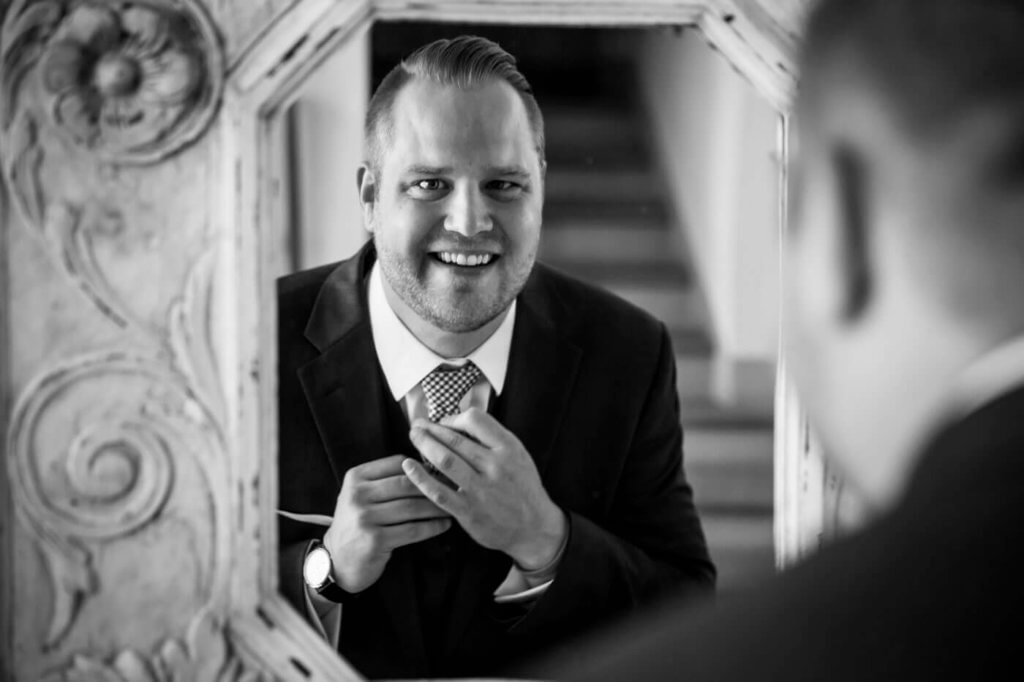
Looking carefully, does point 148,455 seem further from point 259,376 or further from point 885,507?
point 885,507

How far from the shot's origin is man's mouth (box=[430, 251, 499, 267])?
141 cm

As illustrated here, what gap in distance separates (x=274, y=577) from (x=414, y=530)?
0.17m

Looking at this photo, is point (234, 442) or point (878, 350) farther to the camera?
point (234, 442)

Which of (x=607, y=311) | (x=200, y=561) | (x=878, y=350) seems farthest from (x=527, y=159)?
(x=878, y=350)

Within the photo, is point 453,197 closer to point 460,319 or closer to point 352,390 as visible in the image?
point 460,319

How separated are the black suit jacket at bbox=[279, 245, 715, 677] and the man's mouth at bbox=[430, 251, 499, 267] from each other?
6 centimetres

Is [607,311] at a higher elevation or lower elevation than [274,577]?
higher

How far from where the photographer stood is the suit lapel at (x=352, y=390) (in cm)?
142

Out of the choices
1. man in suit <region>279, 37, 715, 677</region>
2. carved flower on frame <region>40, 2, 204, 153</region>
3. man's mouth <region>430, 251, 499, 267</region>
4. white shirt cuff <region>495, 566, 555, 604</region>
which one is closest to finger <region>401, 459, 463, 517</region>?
man in suit <region>279, 37, 715, 677</region>

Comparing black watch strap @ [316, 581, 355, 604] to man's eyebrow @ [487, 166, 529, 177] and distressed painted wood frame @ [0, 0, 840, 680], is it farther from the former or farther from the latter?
man's eyebrow @ [487, 166, 529, 177]

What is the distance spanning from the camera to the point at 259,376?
143 centimetres

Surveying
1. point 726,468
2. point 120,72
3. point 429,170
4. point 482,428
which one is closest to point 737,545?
point 726,468

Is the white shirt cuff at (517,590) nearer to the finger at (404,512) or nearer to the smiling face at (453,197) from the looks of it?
the finger at (404,512)

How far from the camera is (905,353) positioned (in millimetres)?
476
